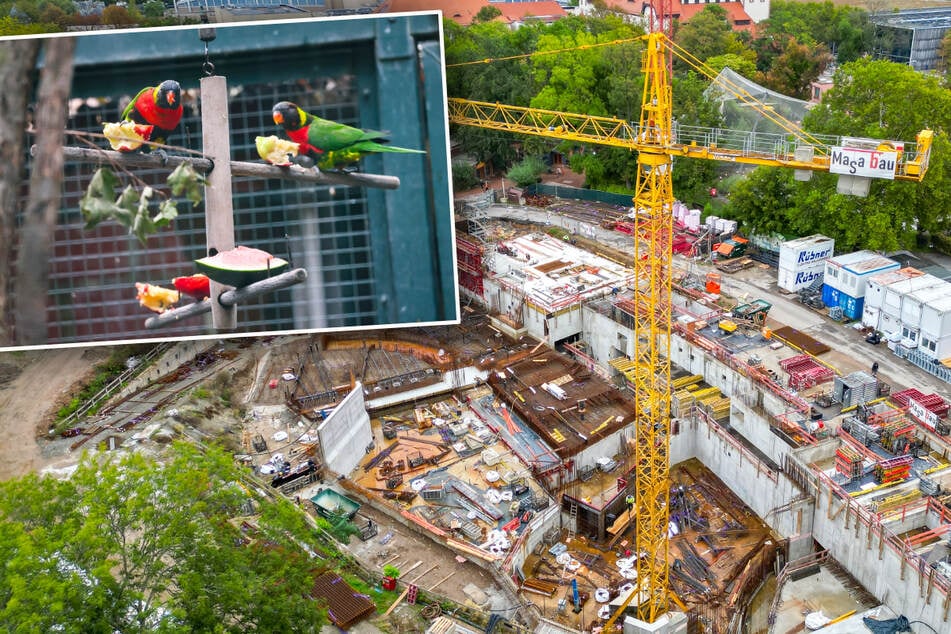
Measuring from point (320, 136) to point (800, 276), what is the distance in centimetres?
2474

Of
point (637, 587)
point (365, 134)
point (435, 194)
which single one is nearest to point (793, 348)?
point (637, 587)

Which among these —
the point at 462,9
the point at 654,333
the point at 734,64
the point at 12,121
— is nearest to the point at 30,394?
the point at 12,121

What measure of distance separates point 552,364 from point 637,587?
12395mm

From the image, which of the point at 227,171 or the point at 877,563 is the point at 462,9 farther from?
the point at 877,563

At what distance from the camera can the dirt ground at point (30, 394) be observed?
27.3 meters

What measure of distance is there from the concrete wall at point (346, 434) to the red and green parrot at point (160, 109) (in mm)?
10423

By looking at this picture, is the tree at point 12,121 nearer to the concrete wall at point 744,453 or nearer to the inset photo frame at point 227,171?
the inset photo frame at point 227,171

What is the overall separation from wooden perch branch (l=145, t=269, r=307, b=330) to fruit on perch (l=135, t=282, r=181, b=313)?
0.68ft

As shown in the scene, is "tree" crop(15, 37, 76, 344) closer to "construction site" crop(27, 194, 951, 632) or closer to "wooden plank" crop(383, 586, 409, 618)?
"construction site" crop(27, 194, 951, 632)

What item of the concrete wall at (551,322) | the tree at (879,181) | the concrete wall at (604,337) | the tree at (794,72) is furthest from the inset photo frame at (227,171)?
the tree at (794,72)

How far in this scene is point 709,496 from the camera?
27984 millimetres

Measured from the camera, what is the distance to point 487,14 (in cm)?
7556

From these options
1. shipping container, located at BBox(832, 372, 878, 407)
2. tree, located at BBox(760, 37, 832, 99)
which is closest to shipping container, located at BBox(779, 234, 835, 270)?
shipping container, located at BBox(832, 372, 878, 407)

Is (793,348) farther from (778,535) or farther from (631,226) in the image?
(631,226)
